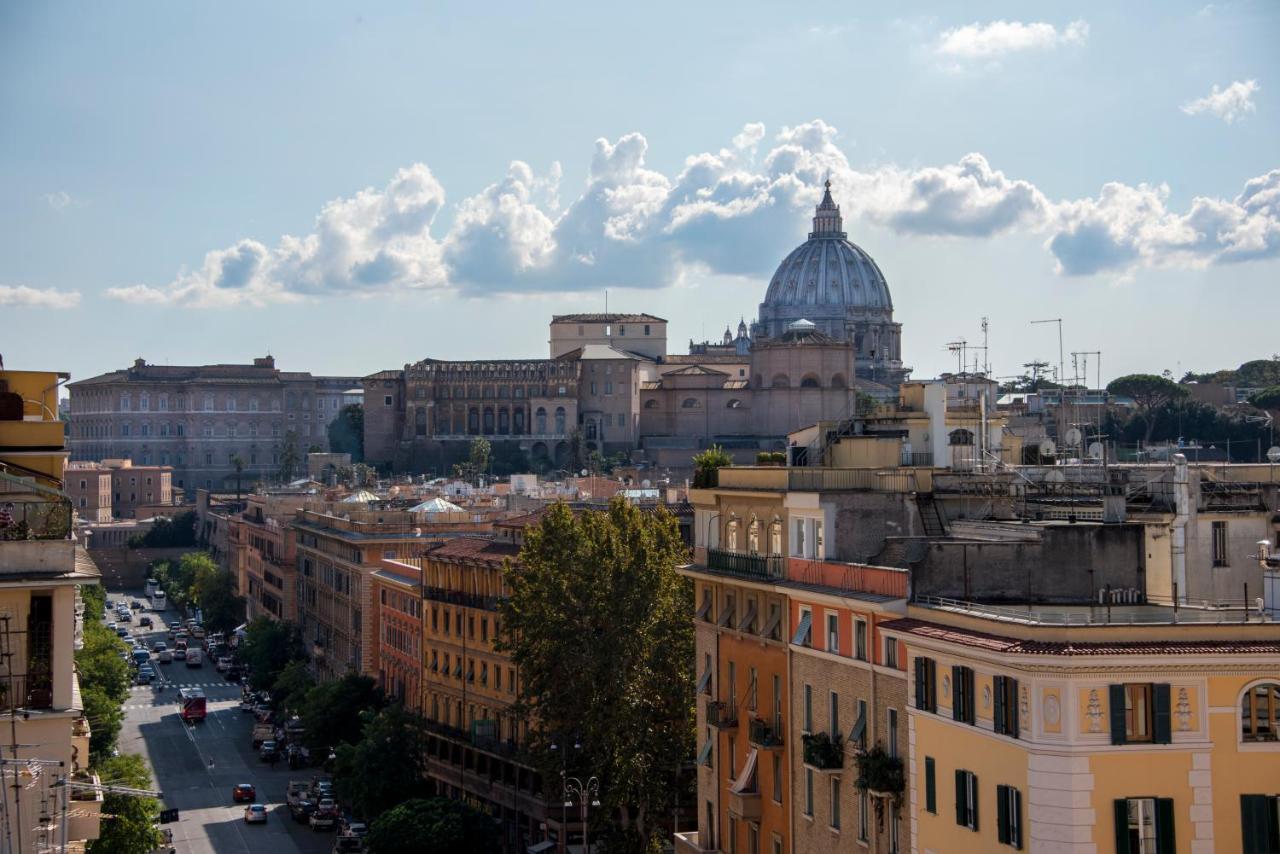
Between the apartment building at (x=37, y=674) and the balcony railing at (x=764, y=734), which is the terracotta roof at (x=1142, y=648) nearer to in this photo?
the apartment building at (x=37, y=674)

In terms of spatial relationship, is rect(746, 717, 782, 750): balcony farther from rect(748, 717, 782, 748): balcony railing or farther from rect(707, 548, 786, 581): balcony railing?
rect(707, 548, 786, 581): balcony railing

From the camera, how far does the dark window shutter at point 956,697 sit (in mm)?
17469

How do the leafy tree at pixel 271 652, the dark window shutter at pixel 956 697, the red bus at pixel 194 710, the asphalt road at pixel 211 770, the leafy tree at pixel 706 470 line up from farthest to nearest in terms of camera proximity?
1. the leafy tree at pixel 271 652
2. the red bus at pixel 194 710
3. the asphalt road at pixel 211 770
4. the leafy tree at pixel 706 470
5. the dark window shutter at pixel 956 697

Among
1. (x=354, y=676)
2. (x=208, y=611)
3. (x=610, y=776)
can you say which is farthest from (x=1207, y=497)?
(x=208, y=611)

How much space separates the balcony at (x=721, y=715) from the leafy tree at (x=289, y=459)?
131 m

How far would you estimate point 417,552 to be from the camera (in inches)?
2325

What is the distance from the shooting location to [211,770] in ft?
176

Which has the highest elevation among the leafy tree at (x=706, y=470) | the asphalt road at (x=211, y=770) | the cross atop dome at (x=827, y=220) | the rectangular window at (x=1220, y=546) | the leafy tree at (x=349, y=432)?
the cross atop dome at (x=827, y=220)

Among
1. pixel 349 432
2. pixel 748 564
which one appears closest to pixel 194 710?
pixel 748 564

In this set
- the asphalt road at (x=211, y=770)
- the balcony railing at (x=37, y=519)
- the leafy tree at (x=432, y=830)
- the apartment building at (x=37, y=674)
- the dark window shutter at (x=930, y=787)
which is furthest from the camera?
the asphalt road at (x=211, y=770)

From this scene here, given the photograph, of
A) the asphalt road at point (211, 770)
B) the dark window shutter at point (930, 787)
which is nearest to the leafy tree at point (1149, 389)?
the asphalt road at point (211, 770)

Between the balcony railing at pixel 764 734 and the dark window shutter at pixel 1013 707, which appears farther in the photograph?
the balcony railing at pixel 764 734

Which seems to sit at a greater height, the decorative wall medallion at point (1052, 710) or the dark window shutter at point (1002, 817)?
the decorative wall medallion at point (1052, 710)

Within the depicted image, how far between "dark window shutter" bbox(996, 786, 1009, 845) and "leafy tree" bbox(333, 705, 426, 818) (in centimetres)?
2674
